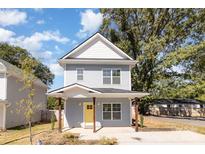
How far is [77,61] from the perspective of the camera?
2248cm

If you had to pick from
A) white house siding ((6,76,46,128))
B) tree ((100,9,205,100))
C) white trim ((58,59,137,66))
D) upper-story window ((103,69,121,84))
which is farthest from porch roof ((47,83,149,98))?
tree ((100,9,205,100))

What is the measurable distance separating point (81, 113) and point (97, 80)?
292 centimetres

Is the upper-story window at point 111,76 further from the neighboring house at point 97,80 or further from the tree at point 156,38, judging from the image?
the tree at point 156,38

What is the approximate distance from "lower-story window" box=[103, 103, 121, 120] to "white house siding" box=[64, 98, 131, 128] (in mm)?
239

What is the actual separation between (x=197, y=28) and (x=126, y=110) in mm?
14334

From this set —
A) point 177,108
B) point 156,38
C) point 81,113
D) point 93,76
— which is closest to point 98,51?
point 93,76

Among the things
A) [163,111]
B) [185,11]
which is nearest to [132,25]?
[185,11]

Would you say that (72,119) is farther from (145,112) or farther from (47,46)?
(145,112)

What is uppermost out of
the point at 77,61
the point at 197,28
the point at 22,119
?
the point at 197,28

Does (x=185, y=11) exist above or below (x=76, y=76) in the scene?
above

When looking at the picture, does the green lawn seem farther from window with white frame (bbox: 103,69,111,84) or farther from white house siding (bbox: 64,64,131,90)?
window with white frame (bbox: 103,69,111,84)

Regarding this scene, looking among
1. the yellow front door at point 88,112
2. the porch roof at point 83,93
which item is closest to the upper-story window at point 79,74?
the yellow front door at point 88,112

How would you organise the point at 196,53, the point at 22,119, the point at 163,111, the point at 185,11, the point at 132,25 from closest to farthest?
the point at 22,119, the point at 196,53, the point at 185,11, the point at 132,25, the point at 163,111
